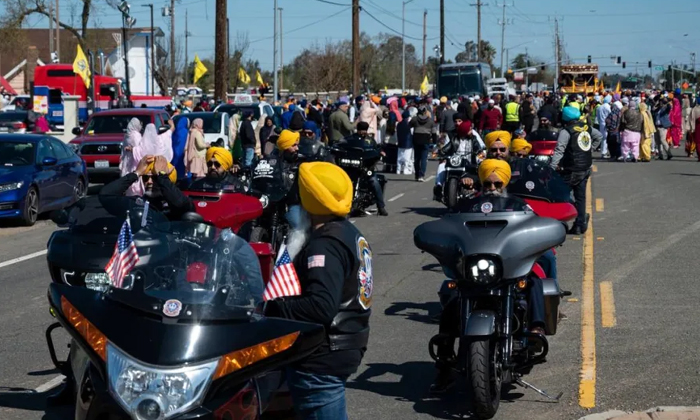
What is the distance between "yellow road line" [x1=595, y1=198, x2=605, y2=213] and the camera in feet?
63.2

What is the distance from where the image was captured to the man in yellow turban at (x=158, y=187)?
353 inches

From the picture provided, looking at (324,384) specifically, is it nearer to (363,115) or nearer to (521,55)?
(363,115)

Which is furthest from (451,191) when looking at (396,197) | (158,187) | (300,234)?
(300,234)

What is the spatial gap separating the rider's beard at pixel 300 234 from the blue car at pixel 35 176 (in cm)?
1388

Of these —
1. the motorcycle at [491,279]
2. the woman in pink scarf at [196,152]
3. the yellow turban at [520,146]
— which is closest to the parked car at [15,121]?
the woman in pink scarf at [196,152]

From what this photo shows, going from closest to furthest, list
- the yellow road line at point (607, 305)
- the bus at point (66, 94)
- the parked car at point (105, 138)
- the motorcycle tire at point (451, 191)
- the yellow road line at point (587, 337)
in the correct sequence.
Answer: the yellow road line at point (587, 337) → the yellow road line at point (607, 305) → the motorcycle tire at point (451, 191) → the parked car at point (105, 138) → the bus at point (66, 94)

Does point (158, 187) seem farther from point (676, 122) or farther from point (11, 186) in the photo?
point (676, 122)

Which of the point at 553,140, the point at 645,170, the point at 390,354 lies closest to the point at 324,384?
the point at 390,354

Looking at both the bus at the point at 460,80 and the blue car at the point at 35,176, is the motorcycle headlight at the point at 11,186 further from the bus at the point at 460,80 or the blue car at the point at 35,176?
the bus at the point at 460,80

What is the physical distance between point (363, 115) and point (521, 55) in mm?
136244

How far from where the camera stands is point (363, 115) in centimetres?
2966

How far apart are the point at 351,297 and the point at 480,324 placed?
7.18ft

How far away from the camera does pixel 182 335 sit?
4.18m

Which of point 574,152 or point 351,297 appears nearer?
point 351,297
